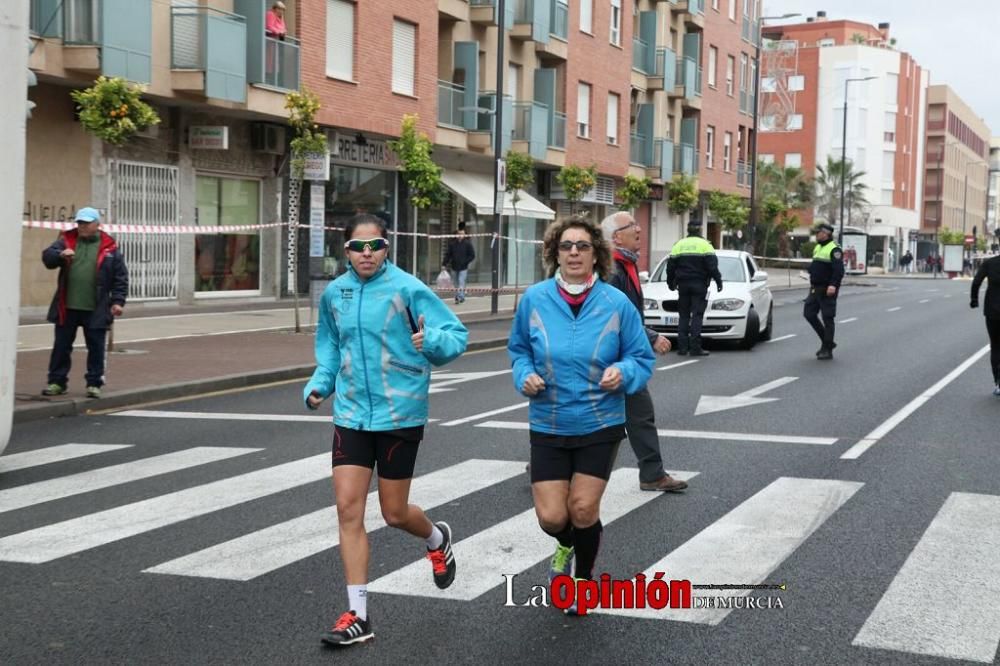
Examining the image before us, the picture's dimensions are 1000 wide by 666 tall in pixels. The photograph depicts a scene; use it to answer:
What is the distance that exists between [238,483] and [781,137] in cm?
9313

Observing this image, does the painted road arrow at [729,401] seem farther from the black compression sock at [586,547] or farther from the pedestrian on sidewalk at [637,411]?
the black compression sock at [586,547]

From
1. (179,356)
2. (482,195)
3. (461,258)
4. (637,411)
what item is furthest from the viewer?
(482,195)

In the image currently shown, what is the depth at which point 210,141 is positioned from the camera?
78.1 ft

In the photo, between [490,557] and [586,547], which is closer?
[586,547]

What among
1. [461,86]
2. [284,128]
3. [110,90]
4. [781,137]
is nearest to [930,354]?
[110,90]

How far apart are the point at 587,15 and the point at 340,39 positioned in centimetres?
1498

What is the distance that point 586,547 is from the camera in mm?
5137

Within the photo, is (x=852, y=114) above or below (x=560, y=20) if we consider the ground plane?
above

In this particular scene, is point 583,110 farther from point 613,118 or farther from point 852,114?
point 852,114

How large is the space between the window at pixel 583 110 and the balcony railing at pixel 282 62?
51.1 ft

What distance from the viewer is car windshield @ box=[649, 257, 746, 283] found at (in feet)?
64.6

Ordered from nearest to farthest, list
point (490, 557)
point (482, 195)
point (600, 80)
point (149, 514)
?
1. point (490, 557)
2. point (149, 514)
3. point (482, 195)
4. point (600, 80)

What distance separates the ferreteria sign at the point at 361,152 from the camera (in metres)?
28.2

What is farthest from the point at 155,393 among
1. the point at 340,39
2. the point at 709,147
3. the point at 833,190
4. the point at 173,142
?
the point at 833,190
